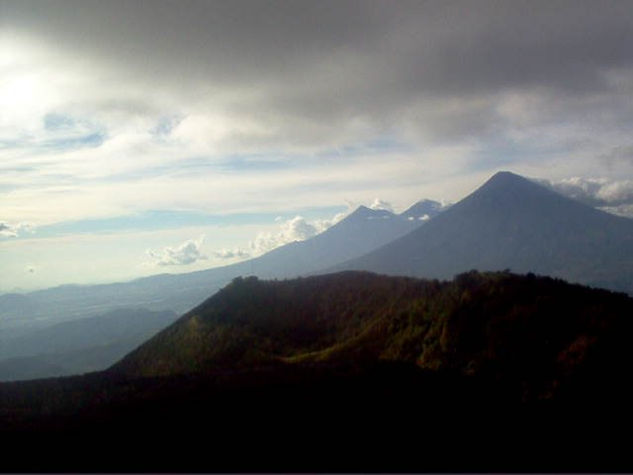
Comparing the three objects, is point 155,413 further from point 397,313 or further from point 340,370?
point 397,313

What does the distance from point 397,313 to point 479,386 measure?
97.1 ft

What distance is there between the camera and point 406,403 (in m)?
33.8

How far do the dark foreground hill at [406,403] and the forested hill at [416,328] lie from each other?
235mm

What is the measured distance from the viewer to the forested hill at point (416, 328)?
133 feet

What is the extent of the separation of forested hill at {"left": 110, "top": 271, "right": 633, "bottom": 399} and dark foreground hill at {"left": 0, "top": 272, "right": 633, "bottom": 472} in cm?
24

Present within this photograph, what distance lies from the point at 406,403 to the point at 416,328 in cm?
2570

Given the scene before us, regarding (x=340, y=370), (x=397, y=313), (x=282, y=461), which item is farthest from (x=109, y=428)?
(x=397, y=313)

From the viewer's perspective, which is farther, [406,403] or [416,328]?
[416,328]

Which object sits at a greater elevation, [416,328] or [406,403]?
[416,328]

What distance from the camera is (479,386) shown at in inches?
1563

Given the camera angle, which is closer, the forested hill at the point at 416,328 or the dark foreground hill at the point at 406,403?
the dark foreground hill at the point at 406,403

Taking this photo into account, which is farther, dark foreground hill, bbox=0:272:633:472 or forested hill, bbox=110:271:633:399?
forested hill, bbox=110:271:633:399

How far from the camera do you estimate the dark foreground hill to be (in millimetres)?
24656

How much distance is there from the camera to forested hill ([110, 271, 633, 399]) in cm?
4062
